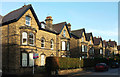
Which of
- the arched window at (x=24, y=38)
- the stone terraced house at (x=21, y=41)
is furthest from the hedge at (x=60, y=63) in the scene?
the arched window at (x=24, y=38)

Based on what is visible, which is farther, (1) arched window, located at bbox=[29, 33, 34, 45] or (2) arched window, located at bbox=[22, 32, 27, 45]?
(1) arched window, located at bbox=[29, 33, 34, 45]

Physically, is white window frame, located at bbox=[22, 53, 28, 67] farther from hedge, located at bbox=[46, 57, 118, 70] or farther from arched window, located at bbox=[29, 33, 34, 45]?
hedge, located at bbox=[46, 57, 118, 70]

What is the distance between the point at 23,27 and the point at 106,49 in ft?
166

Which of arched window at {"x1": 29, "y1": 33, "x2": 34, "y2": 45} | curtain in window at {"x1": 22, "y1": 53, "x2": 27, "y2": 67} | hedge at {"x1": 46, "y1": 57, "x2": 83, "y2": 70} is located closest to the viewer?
hedge at {"x1": 46, "y1": 57, "x2": 83, "y2": 70}

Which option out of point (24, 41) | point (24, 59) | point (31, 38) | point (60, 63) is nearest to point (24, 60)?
point (24, 59)

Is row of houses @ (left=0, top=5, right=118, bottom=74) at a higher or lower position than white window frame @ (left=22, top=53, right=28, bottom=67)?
higher

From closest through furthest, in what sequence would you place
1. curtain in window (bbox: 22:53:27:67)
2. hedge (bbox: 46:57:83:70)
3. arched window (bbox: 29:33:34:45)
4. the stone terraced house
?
hedge (bbox: 46:57:83:70), the stone terraced house, curtain in window (bbox: 22:53:27:67), arched window (bbox: 29:33:34:45)

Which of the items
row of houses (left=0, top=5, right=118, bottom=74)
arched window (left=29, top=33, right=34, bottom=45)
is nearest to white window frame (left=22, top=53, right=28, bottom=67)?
row of houses (left=0, top=5, right=118, bottom=74)

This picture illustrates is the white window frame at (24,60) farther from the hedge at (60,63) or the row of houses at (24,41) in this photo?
the hedge at (60,63)

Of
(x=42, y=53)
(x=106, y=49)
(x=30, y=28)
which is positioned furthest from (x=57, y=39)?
(x=106, y=49)

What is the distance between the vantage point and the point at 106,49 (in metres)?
65.8

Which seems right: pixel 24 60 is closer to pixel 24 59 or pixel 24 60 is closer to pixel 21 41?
pixel 24 59

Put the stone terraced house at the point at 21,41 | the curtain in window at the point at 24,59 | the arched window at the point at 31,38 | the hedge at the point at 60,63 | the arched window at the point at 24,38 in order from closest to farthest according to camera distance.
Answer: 1. the hedge at the point at 60,63
2. the stone terraced house at the point at 21,41
3. the curtain in window at the point at 24,59
4. the arched window at the point at 24,38
5. the arched window at the point at 31,38

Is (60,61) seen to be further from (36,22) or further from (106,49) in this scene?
(106,49)
